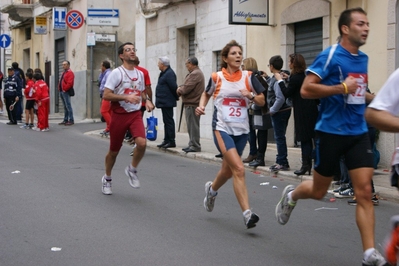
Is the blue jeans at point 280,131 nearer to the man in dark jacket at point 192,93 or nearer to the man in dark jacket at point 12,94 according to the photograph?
the man in dark jacket at point 192,93

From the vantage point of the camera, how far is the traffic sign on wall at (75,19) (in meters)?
25.0

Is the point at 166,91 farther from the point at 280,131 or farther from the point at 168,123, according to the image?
the point at 280,131

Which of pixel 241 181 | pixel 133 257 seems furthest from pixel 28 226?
pixel 241 181

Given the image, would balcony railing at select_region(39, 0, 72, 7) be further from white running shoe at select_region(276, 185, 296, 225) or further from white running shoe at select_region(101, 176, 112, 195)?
white running shoe at select_region(276, 185, 296, 225)

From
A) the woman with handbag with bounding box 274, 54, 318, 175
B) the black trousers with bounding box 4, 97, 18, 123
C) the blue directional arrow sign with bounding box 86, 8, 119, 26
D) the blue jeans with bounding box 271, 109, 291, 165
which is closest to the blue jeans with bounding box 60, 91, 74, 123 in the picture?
the black trousers with bounding box 4, 97, 18, 123

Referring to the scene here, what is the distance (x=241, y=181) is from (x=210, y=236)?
24.6 inches

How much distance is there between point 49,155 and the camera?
44.5ft

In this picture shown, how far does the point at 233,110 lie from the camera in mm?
7309

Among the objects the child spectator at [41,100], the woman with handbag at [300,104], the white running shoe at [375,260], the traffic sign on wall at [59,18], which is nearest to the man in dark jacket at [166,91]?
the woman with handbag at [300,104]

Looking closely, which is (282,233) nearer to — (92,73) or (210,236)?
(210,236)

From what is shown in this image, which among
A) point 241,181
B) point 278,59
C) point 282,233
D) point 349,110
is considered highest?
point 278,59

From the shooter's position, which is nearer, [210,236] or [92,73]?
[210,236]

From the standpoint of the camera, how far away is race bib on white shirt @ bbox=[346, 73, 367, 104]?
5586 millimetres

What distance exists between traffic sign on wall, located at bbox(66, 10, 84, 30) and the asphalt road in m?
13.9
